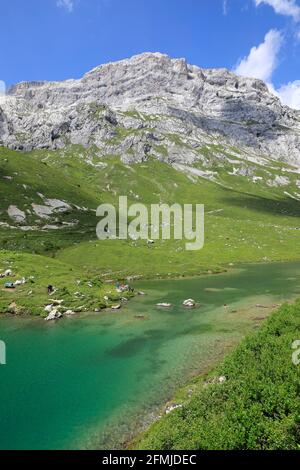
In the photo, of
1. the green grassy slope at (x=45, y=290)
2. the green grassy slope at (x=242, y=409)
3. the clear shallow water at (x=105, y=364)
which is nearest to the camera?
the green grassy slope at (x=242, y=409)

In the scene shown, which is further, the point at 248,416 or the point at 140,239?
the point at 140,239

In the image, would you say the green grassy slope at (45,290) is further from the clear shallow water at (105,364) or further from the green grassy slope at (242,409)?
the green grassy slope at (242,409)

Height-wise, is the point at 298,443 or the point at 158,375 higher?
the point at 298,443

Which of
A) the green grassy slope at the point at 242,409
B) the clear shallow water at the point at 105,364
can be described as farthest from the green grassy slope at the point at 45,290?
the green grassy slope at the point at 242,409

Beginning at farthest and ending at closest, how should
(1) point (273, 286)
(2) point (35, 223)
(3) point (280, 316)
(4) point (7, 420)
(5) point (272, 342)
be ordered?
1. (2) point (35, 223)
2. (1) point (273, 286)
3. (3) point (280, 316)
4. (5) point (272, 342)
5. (4) point (7, 420)

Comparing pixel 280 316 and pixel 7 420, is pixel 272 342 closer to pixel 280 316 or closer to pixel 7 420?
pixel 280 316

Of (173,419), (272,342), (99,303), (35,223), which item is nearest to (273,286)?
(99,303)

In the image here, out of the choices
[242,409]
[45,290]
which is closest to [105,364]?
→ [242,409]
